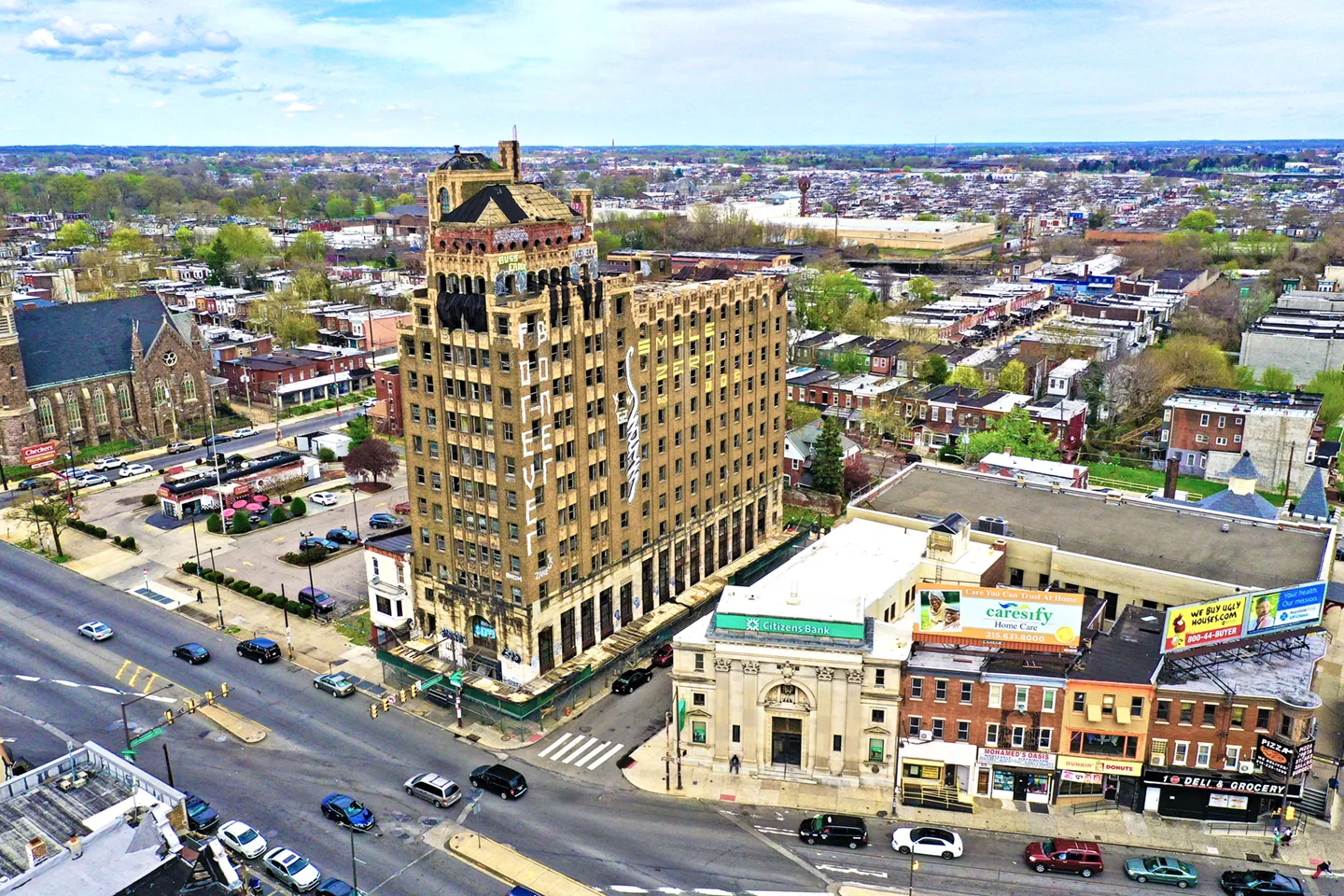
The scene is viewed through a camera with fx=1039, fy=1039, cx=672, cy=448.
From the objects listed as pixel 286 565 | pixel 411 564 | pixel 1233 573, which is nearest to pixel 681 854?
pixel 411 564

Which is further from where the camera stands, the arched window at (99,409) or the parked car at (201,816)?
the arched window at (99,409)

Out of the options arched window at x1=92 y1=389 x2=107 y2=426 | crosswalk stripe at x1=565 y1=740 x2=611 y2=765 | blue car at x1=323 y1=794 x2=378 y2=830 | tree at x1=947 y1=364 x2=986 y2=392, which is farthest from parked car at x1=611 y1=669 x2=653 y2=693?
arched window at x1=92 y1=389 x2=107 y2=426

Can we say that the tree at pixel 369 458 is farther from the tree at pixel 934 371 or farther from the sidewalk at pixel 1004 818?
the tree at pixel 934 371

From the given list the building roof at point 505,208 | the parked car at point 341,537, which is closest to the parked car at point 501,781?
the building roof at point 505,208

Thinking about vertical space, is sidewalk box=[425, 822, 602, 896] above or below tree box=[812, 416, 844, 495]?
below

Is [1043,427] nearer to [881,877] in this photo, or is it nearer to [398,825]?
[881,877]

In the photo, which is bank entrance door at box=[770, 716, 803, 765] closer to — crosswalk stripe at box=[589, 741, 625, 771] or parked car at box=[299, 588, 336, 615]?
crosswalk stripe at box=[589, 741, 625, 771]
